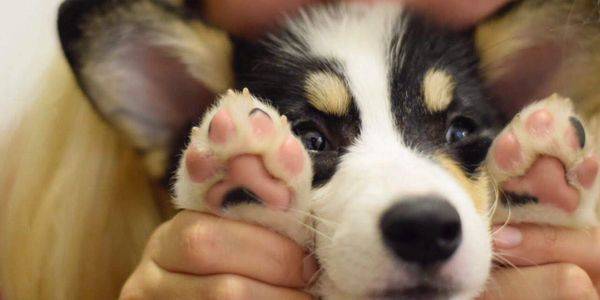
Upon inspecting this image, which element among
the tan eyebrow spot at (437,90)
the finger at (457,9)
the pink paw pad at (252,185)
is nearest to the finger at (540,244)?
the tan eyebrow spot at (437,90)

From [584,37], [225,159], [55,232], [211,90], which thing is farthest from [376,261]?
[55,232]

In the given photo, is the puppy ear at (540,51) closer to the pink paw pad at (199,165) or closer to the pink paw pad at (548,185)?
the pink paw pad at (548,185)

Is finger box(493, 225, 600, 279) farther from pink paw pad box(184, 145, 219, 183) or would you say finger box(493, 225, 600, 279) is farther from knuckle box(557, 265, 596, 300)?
pink paw pad box(184, 145, 219, 183)

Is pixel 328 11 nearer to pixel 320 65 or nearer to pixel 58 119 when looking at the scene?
pixel 320 65

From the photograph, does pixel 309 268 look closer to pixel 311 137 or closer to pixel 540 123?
pixel 311 137

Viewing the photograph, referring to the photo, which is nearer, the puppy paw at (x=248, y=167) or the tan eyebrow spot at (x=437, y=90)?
the puppy paw at (x=248, y=167)

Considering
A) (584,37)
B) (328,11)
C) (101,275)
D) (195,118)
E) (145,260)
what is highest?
(584,37)

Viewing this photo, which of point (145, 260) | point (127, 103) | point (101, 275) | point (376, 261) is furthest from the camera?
point (101, 275)
